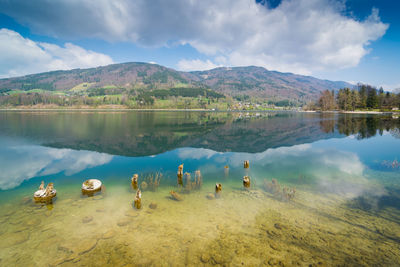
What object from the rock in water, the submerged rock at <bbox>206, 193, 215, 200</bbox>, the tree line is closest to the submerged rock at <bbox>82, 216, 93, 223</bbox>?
the rock in water

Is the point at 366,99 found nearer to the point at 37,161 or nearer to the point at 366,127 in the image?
the point at 366,127

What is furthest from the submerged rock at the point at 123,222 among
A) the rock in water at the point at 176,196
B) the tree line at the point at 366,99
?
the tree line at the point at 366,99

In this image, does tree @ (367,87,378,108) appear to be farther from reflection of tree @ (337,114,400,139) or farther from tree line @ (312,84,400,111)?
reflection of tree @ (337,114,400,139)

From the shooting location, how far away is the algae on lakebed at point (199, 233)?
786cm

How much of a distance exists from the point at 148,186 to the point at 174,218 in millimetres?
5594

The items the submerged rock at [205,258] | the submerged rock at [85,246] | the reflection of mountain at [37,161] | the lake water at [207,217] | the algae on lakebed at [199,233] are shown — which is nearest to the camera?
the submerged rock at [205,258]

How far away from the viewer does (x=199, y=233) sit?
9.59 meters

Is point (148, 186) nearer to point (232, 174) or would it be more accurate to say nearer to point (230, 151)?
point (232, 174)

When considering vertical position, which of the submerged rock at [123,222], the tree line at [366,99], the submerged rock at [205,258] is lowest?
the submerged rock at [205,258]

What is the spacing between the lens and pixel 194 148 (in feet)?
101

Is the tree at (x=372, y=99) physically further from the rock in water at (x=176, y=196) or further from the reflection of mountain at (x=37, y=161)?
the reflection of mountain at (x=37, y=161)

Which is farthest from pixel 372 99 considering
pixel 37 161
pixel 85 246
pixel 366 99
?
pixel 37 161

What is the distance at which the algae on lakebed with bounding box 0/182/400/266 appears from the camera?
25.8 ft

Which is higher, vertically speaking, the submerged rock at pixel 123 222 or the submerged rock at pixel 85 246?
the submerged rock at pixel 123 222
